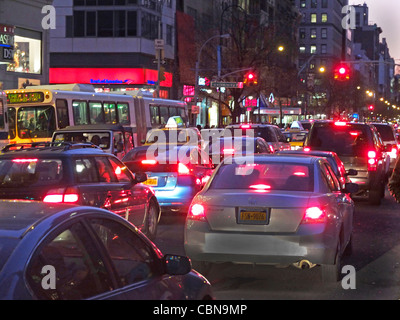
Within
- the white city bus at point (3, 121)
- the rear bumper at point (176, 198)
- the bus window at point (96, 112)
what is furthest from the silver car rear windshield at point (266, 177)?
the bus window at point (96, 112)

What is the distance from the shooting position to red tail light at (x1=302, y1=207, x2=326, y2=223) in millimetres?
8930

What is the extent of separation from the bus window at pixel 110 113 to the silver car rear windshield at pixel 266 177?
23.2 metres

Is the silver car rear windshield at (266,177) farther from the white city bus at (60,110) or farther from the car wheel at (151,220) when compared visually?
the white city bus at (60,110)

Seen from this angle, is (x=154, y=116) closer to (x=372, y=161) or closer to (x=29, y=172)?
(x=372, y=161)

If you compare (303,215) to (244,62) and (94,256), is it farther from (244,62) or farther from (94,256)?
(244,62)

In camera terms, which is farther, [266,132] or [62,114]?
[62,114]

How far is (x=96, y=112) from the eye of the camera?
1270 inches

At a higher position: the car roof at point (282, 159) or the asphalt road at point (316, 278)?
the car roof at point (282, 159)

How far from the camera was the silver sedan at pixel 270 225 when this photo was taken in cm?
888

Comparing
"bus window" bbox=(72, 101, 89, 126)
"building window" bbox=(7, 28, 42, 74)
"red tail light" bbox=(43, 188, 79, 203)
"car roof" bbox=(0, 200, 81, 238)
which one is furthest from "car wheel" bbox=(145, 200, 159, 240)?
"building window" bbox=(7, 28, 42, 74)

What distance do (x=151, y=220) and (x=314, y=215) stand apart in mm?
4635

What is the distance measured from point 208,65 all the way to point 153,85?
4733 mm

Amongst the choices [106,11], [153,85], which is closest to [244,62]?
[153,85]

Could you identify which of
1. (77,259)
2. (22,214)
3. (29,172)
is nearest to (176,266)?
(77,259)
